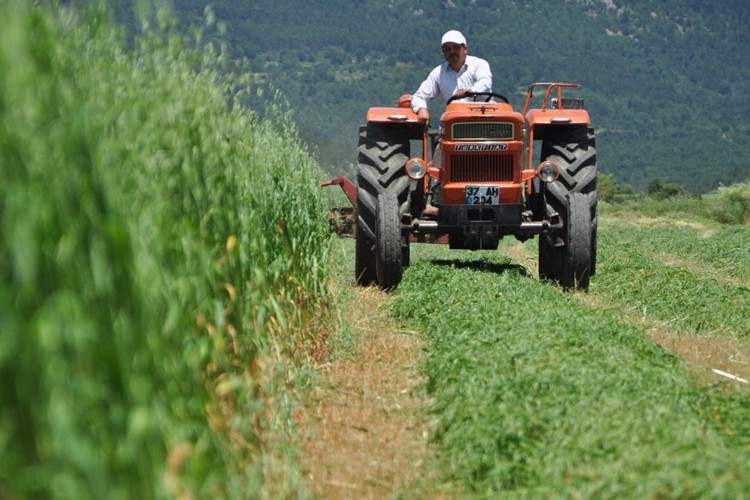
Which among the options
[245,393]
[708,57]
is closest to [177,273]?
[245,393]

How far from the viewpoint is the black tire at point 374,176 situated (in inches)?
407

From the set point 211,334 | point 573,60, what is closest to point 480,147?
point 211,334

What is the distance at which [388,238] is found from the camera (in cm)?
989

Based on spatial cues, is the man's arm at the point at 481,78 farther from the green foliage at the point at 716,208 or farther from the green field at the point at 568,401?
the green foliage at the point at 716,208

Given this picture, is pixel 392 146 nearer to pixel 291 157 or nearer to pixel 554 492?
pixel 291 157

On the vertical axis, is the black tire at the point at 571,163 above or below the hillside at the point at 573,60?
above

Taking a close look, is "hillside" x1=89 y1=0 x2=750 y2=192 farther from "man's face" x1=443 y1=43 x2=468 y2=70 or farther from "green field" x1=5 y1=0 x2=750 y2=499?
"green field" x1=5 y1=0 x2=750 y2=499

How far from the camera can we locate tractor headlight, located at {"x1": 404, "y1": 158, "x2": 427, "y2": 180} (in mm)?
10289

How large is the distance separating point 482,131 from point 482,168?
32cm

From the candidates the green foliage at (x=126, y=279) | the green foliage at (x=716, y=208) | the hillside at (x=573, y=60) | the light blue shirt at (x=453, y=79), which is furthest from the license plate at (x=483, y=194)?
the hillside at (x=573, y=60)

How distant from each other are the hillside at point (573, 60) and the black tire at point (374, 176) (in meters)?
67.7

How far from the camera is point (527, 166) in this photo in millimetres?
10789

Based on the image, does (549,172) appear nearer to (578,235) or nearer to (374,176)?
(578,235)

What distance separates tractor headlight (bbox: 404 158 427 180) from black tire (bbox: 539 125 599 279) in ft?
3.80
